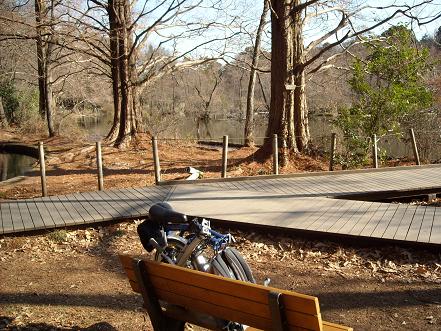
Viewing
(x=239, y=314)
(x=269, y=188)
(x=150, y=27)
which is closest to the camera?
(x=239, y=314)

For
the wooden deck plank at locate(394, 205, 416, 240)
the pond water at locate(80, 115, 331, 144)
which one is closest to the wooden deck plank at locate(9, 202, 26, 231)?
the wooden deck plank at locate(394, 205, 416, 240)

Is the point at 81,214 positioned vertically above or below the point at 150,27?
below

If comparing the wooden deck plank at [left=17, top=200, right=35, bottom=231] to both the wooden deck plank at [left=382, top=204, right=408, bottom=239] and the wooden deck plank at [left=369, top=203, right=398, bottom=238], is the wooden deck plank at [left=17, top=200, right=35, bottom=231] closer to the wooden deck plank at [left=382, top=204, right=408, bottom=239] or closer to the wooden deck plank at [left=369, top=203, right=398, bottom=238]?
the wooden deck plank at [left=369, top=203, right=398, bottom=238]

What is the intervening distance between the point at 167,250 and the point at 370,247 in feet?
10.2

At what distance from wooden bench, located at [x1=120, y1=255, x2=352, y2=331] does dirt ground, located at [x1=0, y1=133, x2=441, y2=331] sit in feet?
3.19

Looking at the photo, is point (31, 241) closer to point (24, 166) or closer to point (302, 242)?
point (302, 242)

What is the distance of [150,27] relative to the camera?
14.8 m

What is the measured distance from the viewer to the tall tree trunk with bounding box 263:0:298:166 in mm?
12016

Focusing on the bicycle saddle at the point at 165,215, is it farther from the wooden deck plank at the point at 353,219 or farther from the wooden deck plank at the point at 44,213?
the wooden deck plank at the point at 44,213

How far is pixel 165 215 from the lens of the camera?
11.1 feet

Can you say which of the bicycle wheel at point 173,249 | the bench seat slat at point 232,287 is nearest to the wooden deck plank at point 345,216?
the bicycle wheel at point 173,249

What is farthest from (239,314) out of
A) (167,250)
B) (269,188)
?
(269,188)

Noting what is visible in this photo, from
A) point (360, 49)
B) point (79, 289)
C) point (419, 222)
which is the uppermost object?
point (360, 49)

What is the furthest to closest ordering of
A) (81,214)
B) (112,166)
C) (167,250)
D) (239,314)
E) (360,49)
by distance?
(360,49), (112,166), (81,214), (167,250), (239,314)
